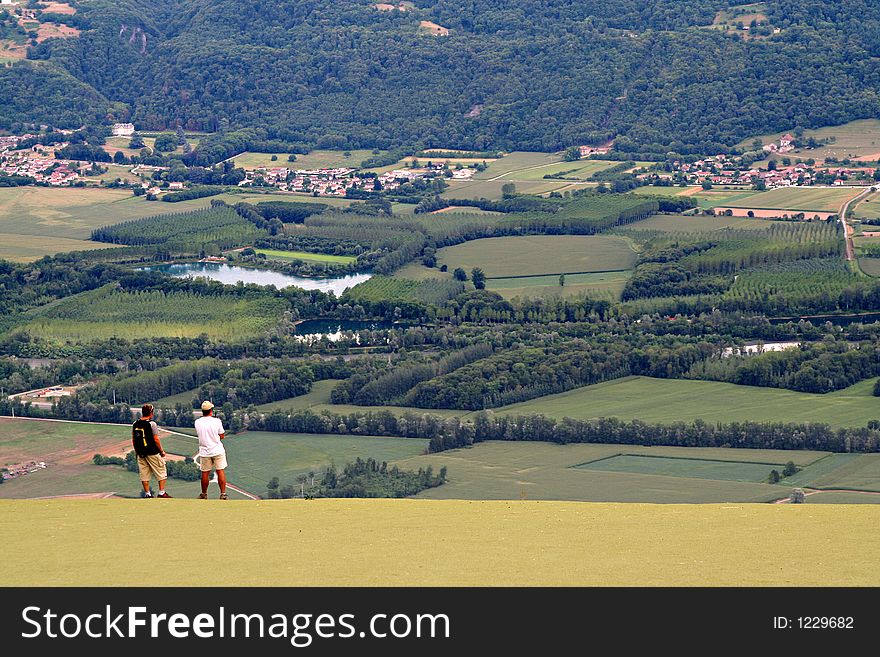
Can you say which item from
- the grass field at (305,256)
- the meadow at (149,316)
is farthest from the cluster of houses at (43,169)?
the meadow at (149,316)

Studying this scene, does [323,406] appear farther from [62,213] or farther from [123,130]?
[123,130]

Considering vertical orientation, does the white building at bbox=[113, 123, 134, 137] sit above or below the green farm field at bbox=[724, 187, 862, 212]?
above

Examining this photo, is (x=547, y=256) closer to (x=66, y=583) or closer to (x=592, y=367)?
(x=592, y=367)

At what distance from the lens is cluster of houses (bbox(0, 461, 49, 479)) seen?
53469 mm

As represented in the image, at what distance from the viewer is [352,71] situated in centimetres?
16475

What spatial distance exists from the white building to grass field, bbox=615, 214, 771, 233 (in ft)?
220

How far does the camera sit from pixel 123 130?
16025 cm

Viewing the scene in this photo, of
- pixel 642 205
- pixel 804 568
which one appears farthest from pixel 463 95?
pixel 804 568

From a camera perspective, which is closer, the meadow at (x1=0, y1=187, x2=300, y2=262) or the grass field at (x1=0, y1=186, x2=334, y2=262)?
the meadow at (x1=0, y1=187, x2=300, y2=262)

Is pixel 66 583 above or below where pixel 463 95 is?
below

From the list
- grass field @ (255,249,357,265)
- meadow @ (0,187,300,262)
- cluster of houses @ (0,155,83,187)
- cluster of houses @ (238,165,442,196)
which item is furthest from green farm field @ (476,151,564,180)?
cluster of houses @ (0,155,83,187)

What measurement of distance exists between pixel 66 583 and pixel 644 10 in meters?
153

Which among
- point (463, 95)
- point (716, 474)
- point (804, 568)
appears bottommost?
point (716, 474)

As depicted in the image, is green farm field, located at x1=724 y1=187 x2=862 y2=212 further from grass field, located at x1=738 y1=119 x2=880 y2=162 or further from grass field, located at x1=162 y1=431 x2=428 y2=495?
grass field, located at x1=162 y1=431 x2=428 y2=495
